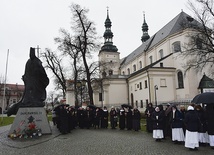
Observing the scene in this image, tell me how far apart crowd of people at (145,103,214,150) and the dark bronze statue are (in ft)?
23.7

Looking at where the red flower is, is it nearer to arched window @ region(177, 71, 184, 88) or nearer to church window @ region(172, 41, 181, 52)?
arched window @ region(177, 71, 184, 88)

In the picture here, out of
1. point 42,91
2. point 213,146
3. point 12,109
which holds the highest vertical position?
point 42,91

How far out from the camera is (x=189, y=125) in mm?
8336

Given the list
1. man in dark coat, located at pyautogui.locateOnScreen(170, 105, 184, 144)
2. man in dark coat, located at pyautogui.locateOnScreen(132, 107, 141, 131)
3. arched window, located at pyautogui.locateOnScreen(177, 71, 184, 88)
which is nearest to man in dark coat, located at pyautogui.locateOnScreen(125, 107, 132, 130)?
man in dark coat, located at pyautogui.locateOnScreen(132, 107, 141, 131)

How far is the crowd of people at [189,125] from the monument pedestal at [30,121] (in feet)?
21.7

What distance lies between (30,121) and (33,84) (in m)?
2.43

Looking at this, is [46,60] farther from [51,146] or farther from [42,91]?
[51,146]

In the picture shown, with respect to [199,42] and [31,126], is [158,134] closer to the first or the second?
[31,126]

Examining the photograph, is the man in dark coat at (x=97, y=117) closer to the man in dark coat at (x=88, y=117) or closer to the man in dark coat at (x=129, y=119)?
the man in dark coat at (x=88, y=117)

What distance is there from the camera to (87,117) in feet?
54.0

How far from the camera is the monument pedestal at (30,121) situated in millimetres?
11594

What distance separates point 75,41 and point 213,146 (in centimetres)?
2118

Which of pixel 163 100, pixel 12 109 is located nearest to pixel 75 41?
pixel 12 109

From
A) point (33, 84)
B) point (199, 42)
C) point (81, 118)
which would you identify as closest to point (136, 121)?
point (81, 118)
